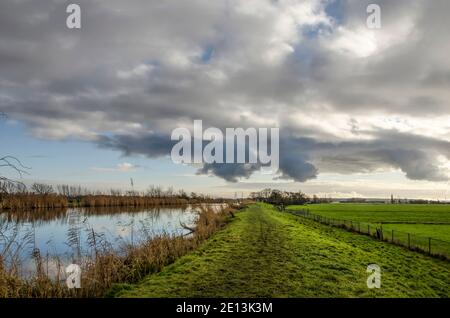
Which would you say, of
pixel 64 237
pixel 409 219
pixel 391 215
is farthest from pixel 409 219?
pixel 64 237

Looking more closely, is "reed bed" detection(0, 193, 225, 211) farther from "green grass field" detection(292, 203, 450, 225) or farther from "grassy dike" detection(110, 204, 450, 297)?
"green grass field" detection(292, 203, 450, 225)

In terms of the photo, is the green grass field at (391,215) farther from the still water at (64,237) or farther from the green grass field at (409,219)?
the still water at (64,237)

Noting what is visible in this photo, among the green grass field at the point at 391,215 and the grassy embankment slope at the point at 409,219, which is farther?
the green grass field at the point at 391,215

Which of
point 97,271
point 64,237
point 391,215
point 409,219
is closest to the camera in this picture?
point 97,271

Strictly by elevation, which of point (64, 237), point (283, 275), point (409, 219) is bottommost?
point (409, 219)

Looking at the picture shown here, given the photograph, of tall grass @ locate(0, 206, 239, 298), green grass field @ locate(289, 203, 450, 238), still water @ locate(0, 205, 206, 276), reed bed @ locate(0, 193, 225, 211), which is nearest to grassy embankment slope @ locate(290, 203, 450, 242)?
green grass field @ locate(289, 203, 450, 238)

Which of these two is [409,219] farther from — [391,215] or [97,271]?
[97,271]

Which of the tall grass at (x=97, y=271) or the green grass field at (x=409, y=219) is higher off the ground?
the tall grass at (x=97, y=271)

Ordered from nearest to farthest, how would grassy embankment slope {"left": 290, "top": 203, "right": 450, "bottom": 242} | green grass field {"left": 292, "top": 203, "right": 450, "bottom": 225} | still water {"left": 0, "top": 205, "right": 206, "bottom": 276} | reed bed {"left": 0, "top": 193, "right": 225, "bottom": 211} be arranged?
still water {"left": 0, "top": 205, "right": 206, "bottom": 276}
grassy embankment slope {"left": 290, "top": 203, "right": 450, "bottom": 242}
reed bed {"left": 0, "top": 193, "right": 225, "bottom": 211}
green grass field {"left": 292, "top": 203, "right": 450, "bottom": 225}

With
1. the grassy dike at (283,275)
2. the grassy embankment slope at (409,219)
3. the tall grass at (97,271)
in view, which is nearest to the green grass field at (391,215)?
the grassy embankment slope at (409,219)
